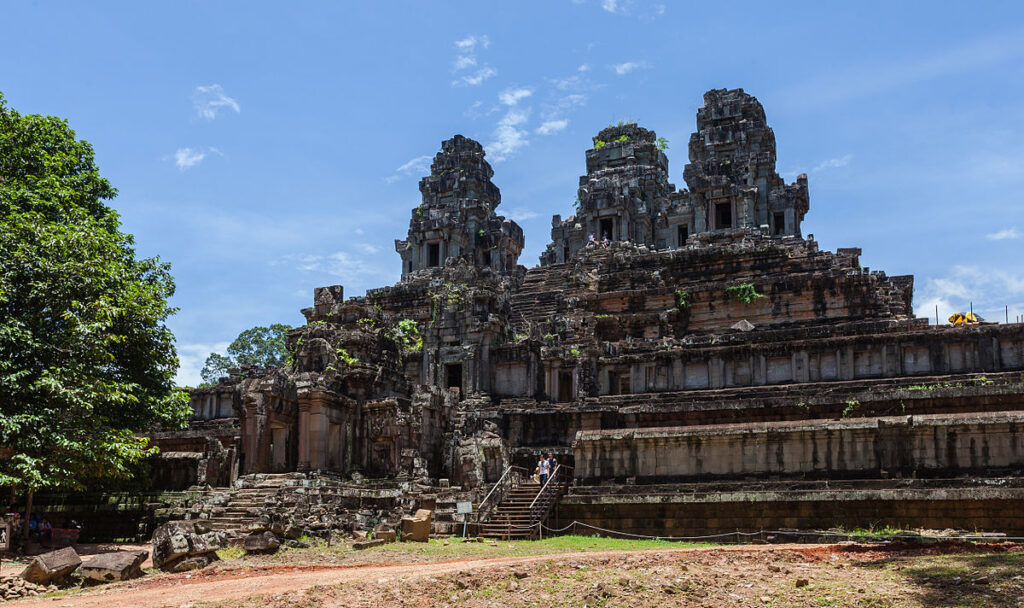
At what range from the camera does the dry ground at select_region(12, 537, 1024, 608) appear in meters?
14.0

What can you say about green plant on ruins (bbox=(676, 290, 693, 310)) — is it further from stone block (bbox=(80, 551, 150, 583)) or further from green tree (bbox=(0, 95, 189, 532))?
stone block (bbox=(80, 551, 150, 583))

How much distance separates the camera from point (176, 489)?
30984mm

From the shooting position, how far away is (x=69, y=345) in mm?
24094

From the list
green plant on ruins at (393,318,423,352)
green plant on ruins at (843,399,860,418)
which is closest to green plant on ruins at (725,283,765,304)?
green plant on ruins at (843,399,860,418)

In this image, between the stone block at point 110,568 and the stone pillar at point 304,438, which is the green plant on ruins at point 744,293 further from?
the stone block at point 110,568

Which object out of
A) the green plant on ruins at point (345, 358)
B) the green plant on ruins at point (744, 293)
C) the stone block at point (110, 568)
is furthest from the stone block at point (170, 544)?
the green plant on ruins at point (744, 293)

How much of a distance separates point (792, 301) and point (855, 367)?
9.26 metres

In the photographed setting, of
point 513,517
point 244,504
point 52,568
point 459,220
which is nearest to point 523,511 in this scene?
point 513,517

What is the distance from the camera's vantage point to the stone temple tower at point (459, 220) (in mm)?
66938

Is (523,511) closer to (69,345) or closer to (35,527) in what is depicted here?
(69,345)

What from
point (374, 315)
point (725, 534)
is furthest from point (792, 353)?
point (374, 315)

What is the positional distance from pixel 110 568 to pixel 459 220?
50528mm

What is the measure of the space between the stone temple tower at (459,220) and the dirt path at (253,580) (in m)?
45.8

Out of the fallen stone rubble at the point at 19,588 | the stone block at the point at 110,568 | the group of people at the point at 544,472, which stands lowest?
the fallen stone rubble at the point at 19,588
